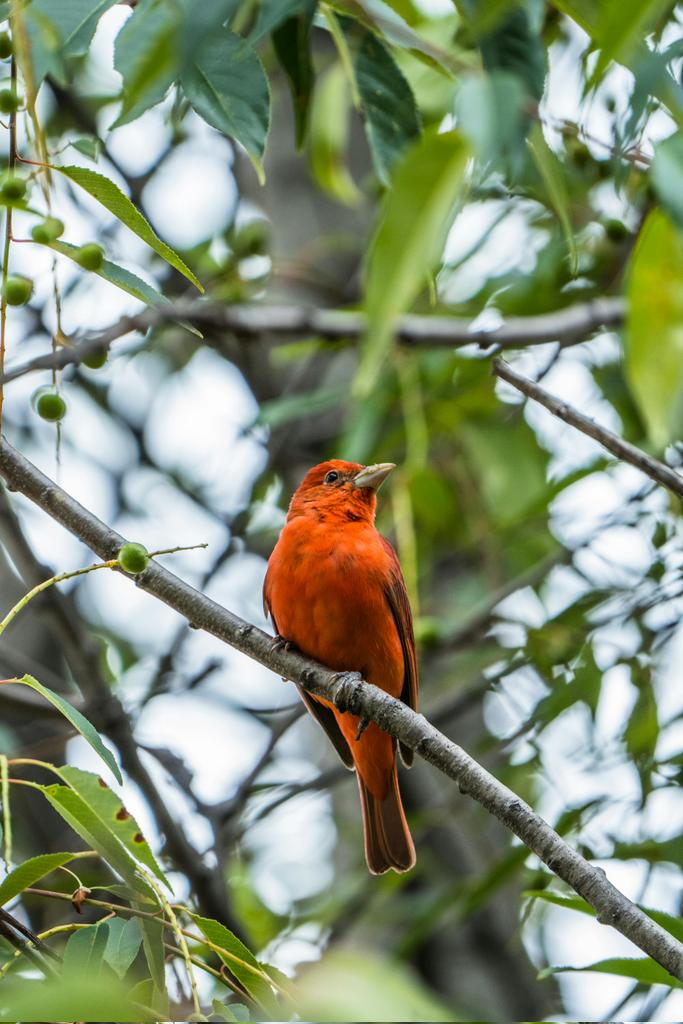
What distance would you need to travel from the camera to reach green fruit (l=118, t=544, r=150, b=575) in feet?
8.12

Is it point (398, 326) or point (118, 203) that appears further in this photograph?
point (398, 326)

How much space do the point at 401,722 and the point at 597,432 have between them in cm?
88

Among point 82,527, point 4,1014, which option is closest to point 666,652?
point 82,527

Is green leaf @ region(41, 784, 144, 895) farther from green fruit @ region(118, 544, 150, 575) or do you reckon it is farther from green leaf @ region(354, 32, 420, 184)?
green leaf @ region(354, 32, 420, 184)

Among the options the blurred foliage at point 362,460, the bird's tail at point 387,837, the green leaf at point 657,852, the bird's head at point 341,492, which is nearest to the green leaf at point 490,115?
the blurred foliage at point 362,460

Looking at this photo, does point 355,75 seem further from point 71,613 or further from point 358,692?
point 71,613

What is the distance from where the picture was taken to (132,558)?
248 centimetres

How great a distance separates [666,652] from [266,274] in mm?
2831

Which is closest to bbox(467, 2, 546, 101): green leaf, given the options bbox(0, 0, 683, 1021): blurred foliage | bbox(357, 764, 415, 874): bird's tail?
bbox(0, 0, 683, 1021): blurred foliage

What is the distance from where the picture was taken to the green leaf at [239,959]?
230cm

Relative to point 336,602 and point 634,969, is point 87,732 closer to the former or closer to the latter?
point 634,969

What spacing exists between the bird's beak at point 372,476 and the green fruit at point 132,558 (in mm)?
2370

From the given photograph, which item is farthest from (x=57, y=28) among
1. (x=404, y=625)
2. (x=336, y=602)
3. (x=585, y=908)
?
(x=404, y=625)

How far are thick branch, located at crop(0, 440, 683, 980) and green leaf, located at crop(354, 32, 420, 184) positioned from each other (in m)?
1.03
